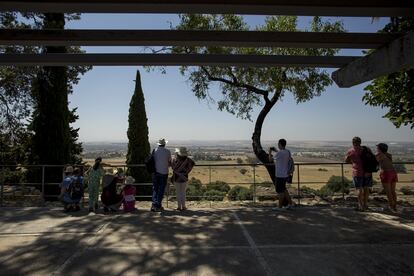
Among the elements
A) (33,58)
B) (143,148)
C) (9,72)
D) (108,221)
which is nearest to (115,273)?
(108,221)

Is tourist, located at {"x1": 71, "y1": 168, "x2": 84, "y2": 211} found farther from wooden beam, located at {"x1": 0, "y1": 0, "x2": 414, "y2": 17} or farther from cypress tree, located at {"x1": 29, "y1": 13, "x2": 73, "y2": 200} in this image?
cypress tree, located at {"x1": 29, "y1": 13, "x2": 73, "y2": 200}

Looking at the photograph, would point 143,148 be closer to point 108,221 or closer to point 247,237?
point 108,221

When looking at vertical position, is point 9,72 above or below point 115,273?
above

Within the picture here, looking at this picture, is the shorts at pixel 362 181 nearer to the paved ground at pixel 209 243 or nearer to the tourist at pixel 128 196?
the paved ground at pixel 209 243

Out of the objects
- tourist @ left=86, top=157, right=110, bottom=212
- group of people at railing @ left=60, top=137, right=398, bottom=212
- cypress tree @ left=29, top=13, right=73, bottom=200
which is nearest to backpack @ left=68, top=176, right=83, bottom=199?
group of people at railing @ left=60, top=137, right=398, bottom=212

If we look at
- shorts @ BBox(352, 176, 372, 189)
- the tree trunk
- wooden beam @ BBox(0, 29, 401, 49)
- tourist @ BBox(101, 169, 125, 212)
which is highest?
wooden beam @ BBox(0, 29, 401, 49)

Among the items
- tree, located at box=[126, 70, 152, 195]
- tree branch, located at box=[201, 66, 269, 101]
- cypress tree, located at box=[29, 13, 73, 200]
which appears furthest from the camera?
tree, located at box=[126, 70, 152, 195]

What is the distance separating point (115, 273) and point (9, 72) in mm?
15799

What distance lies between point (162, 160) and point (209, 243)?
127 inches

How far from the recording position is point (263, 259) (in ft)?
18.6

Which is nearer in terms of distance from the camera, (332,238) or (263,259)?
(263,259)

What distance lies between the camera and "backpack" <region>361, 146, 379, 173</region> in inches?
358

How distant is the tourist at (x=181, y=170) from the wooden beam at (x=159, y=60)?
2366 mm

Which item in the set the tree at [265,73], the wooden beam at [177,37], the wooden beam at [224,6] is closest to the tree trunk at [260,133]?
the tree at [265,73]
